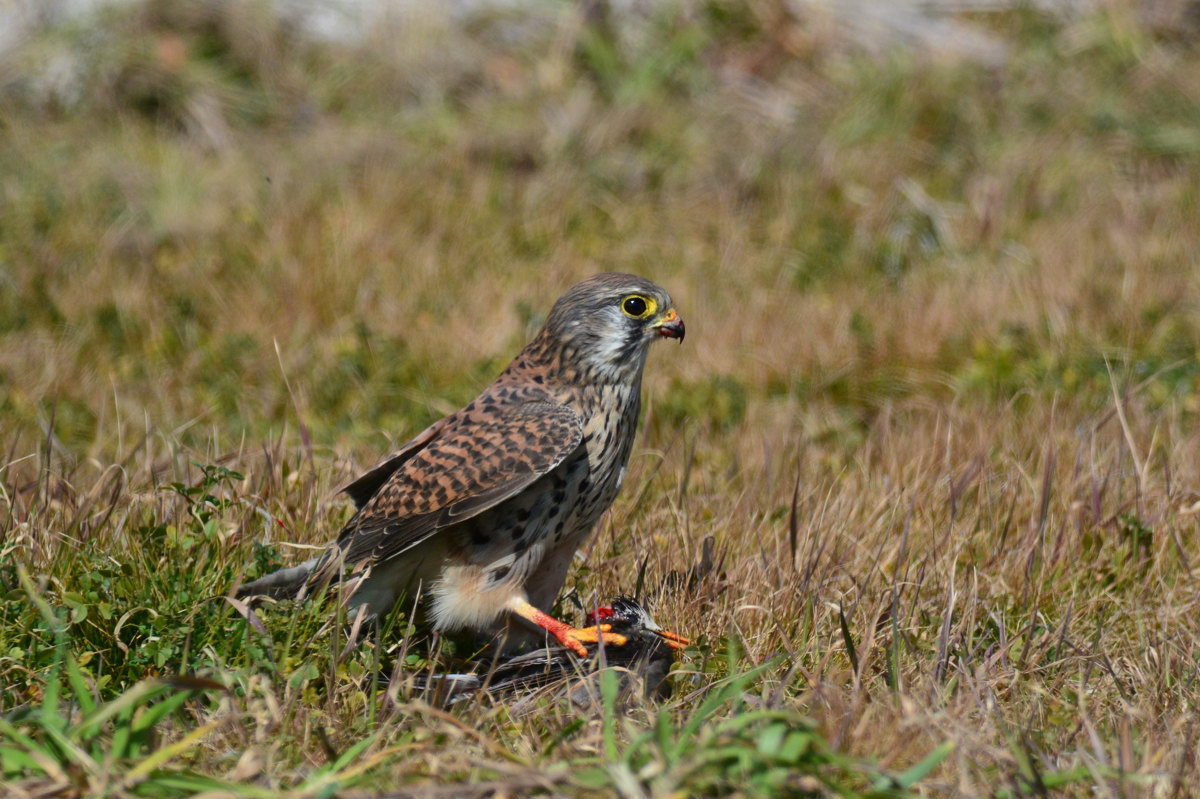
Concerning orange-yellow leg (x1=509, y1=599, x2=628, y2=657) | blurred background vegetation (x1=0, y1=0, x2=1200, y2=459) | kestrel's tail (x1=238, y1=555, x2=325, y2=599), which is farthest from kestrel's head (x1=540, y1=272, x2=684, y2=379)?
blurred background vegetation (x1=0, y1=0, x2=1200, y2=459)

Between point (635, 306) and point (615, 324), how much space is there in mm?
84

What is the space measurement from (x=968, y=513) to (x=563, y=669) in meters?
1.63

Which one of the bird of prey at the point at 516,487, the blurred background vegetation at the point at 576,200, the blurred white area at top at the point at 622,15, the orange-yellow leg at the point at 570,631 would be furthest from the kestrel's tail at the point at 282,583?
the blurred white area at top at the point at 622,15

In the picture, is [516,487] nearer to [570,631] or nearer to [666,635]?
[570,631]

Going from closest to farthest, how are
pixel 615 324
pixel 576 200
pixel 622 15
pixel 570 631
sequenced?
pixel 570 631 < pixel 615 324 < pixel 576 200 < pixel 622 15

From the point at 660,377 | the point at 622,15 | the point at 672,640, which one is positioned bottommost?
the point at 660,377

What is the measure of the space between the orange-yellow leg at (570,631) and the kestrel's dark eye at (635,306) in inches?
36.5

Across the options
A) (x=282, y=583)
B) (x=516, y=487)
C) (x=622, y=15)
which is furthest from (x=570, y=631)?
(x=622, y=15)

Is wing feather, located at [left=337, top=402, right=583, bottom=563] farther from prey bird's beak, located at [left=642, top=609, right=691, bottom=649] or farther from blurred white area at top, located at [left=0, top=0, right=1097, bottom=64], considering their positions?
blurred white area at top, located at [left=0, top=0, right=1097, bottom=64]

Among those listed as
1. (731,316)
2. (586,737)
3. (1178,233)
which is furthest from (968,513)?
(1178,233)

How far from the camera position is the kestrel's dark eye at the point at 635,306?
3871 mm

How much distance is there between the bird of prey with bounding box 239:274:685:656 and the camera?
3.56 meters

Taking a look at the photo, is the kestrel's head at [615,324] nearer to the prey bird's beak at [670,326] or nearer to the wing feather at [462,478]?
the prey bird's beak at [670,326]

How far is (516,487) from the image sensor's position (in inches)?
139
